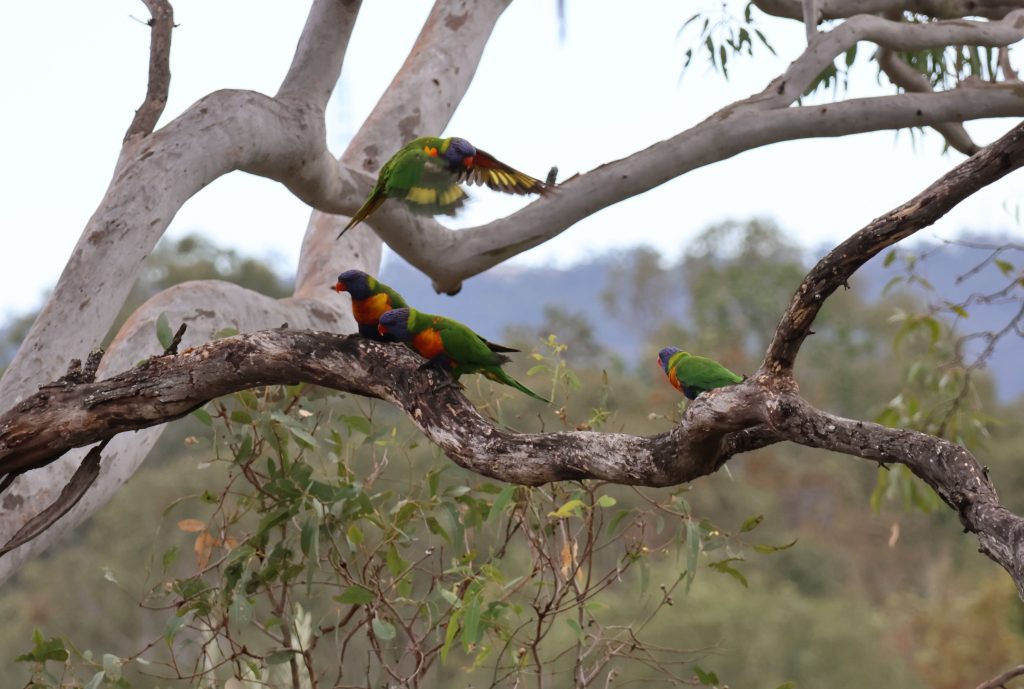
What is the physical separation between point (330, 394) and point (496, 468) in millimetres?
1155

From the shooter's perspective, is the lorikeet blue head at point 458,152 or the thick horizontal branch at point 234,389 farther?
the lorikeet blue head at point 458,152

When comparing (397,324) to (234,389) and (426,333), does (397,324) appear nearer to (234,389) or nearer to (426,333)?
(426,333)

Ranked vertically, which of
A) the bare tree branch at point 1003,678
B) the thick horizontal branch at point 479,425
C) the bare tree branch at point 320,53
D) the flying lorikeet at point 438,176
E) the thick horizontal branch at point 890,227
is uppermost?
the bare tree branch at point 320,53

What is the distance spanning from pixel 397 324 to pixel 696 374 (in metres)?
0.72

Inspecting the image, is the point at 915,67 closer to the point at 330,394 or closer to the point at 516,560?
the point at 330,394

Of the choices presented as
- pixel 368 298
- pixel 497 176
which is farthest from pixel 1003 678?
pixel 497 176

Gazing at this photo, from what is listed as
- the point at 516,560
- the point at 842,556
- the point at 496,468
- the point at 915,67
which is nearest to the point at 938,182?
the point at 496,468

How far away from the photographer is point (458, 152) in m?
2.47

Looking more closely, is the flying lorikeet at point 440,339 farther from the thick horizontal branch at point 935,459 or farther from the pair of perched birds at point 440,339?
the thick horizontal branch at point 935,459

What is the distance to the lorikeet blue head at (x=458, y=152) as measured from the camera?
2455mm

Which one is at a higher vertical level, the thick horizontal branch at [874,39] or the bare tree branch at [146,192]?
the thick horizontal branch at [874,39]

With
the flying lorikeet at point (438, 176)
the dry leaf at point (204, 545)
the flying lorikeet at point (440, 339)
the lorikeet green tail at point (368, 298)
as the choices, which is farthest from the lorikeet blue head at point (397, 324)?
the dry leaf at point (204, 545)

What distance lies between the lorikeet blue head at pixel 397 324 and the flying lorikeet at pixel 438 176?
1.35ft

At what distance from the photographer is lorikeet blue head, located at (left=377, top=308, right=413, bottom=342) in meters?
2.07
